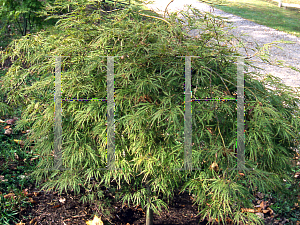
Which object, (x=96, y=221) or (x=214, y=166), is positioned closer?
(x=214, y=166)

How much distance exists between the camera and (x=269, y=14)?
10391 millimetres

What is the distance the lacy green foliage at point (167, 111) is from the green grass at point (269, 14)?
24.0 ft

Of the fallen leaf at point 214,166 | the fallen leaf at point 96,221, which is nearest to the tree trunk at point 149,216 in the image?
the fallen leaf at point 96,221

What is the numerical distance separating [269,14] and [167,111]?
10.7 metres

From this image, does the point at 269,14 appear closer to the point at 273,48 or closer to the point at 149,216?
the point at 273,48

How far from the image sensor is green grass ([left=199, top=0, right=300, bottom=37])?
29.3ft

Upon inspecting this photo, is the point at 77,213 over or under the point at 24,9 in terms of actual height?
under

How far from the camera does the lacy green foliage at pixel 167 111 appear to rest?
133cm

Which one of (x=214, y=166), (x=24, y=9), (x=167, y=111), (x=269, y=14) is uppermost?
(x=269, y=14)

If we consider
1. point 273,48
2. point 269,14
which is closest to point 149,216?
point 273,48

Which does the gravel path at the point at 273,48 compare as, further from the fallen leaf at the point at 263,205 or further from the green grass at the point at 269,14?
the fallen leaf at the point at 263,205

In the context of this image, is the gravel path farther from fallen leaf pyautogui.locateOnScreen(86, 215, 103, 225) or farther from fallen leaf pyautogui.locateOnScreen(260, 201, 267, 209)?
fallen leaf pyautogui.locateOnScreen(86, 215, 103, 225)

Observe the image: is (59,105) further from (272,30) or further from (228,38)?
(272,30)

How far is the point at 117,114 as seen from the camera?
1487 mm
